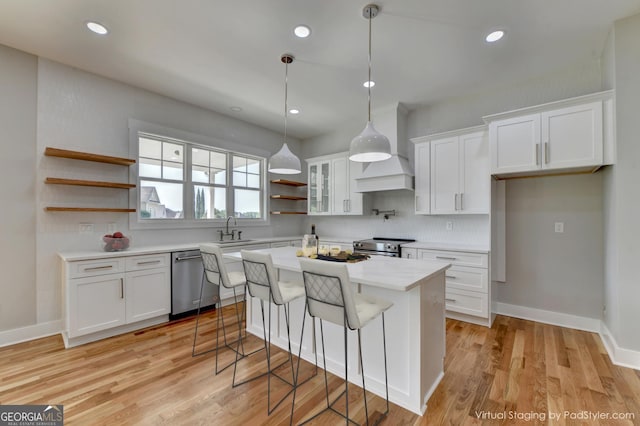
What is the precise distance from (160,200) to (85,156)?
39.7 inches

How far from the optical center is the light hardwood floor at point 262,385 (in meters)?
1.80

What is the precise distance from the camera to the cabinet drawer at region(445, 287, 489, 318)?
10.5 feet

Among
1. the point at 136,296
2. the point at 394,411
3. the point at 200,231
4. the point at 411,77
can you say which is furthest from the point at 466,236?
the point at 136,296

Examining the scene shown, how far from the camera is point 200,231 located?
4230 millimetres

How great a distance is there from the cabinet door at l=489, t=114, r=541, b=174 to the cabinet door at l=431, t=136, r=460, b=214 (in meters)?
0.50

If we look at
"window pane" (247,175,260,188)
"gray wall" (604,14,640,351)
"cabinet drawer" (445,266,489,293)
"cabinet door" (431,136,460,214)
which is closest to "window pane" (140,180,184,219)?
"window pane" (247,175,260,188)

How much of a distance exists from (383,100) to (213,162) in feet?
9.19

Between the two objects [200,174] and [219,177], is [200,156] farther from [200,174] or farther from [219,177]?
[219,177]

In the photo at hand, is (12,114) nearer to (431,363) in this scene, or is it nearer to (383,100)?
(383,100)

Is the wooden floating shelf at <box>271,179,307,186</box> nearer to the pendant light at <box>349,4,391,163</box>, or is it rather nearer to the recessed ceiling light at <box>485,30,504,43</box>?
the pendant light at <box>349,4,391,163</box>

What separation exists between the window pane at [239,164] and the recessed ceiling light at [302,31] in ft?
8.76

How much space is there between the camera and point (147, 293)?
10.4 ft

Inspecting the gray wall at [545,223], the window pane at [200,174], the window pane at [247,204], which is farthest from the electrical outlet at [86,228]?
the gray wall at [545,223]

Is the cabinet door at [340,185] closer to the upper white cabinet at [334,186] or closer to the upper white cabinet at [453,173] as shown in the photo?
the upper white cabinet at [334,186]
